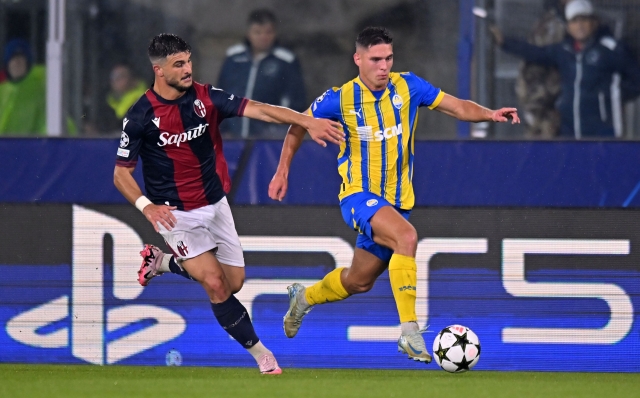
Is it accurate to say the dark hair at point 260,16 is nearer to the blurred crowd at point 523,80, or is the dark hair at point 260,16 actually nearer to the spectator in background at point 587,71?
the blurred crowd at point 523,80

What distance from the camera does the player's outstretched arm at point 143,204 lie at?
255 inches

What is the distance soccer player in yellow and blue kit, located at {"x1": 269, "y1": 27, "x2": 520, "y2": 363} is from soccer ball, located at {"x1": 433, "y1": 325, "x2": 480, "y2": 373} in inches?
22.7

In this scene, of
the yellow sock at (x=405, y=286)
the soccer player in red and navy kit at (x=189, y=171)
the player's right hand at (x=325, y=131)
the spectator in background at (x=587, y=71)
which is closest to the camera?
the player's right hand at (x=325, y=131)

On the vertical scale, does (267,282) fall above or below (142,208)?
below

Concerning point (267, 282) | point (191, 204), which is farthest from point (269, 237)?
point (191, 204)

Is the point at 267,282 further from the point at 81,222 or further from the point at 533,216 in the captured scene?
the point at 533,216

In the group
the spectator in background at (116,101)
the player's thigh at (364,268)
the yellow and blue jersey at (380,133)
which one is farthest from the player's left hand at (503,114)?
the spectator in background at (116,101)

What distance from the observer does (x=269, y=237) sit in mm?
7707

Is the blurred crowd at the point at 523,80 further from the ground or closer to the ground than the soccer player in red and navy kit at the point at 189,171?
further from the ground

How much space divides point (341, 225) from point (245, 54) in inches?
66.2

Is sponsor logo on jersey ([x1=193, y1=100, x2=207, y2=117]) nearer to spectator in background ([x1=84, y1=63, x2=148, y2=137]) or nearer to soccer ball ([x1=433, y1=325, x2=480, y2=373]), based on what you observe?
spectator in background ([x1=84, y1=63, x2=148, y2=137])

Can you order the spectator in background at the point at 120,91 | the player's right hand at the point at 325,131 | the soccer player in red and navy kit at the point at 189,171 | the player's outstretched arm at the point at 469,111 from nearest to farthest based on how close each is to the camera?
the player's right hand at the point at 325,131
the player's outstretched arm at the point at 469,111
the soccer player in red and navy kit at the point at 189,171
the spectator in background at the point at 120,91

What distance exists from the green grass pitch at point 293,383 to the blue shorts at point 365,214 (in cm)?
79

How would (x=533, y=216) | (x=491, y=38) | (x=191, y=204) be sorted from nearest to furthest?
(x=191, y=204), (x=533, y=216), (x=491, y=38)
